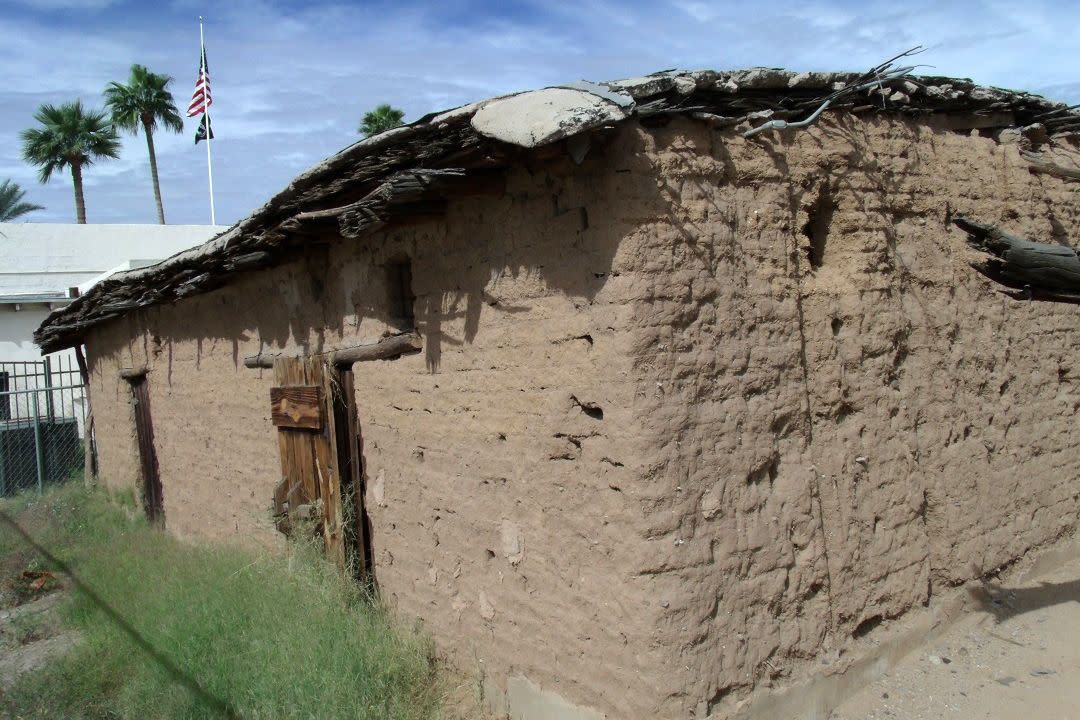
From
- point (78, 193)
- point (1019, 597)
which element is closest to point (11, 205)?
point (78, 193)

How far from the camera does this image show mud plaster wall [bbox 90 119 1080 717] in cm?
380

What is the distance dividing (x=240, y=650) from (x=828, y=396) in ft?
12.1

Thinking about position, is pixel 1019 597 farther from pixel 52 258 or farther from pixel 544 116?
pixel 52 258

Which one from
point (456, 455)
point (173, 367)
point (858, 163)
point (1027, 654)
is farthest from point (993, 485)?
point (173, 367)

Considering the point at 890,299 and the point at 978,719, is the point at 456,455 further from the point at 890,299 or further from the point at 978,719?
the point at 978,719

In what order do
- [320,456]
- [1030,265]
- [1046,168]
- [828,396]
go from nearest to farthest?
[1030,265]
[828,396]
[1046,168]
[320,456]

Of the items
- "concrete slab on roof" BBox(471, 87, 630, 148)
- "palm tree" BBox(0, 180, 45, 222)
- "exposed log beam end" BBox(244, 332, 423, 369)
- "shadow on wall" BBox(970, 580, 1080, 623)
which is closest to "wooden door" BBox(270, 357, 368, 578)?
"exposed log beam end" BBox(244, 332, 423, 369)

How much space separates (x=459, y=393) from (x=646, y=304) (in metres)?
1.40

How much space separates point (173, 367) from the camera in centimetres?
892

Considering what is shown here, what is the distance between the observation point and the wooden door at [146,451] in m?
9.97

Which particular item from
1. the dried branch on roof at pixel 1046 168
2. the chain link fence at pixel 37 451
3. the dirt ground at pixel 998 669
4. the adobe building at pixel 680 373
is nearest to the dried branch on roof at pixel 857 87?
the adobe building at pixel 680 373

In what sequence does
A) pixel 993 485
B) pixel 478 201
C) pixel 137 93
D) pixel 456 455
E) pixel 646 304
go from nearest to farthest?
pixel 646 304, pixel 478 201, pixel 456 455, pixel 993 485, pixel 137 93

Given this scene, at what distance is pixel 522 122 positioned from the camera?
3.55 meters

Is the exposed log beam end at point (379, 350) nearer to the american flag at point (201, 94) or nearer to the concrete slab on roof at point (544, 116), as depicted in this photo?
the concrete slab on roof at point (544, 116)
